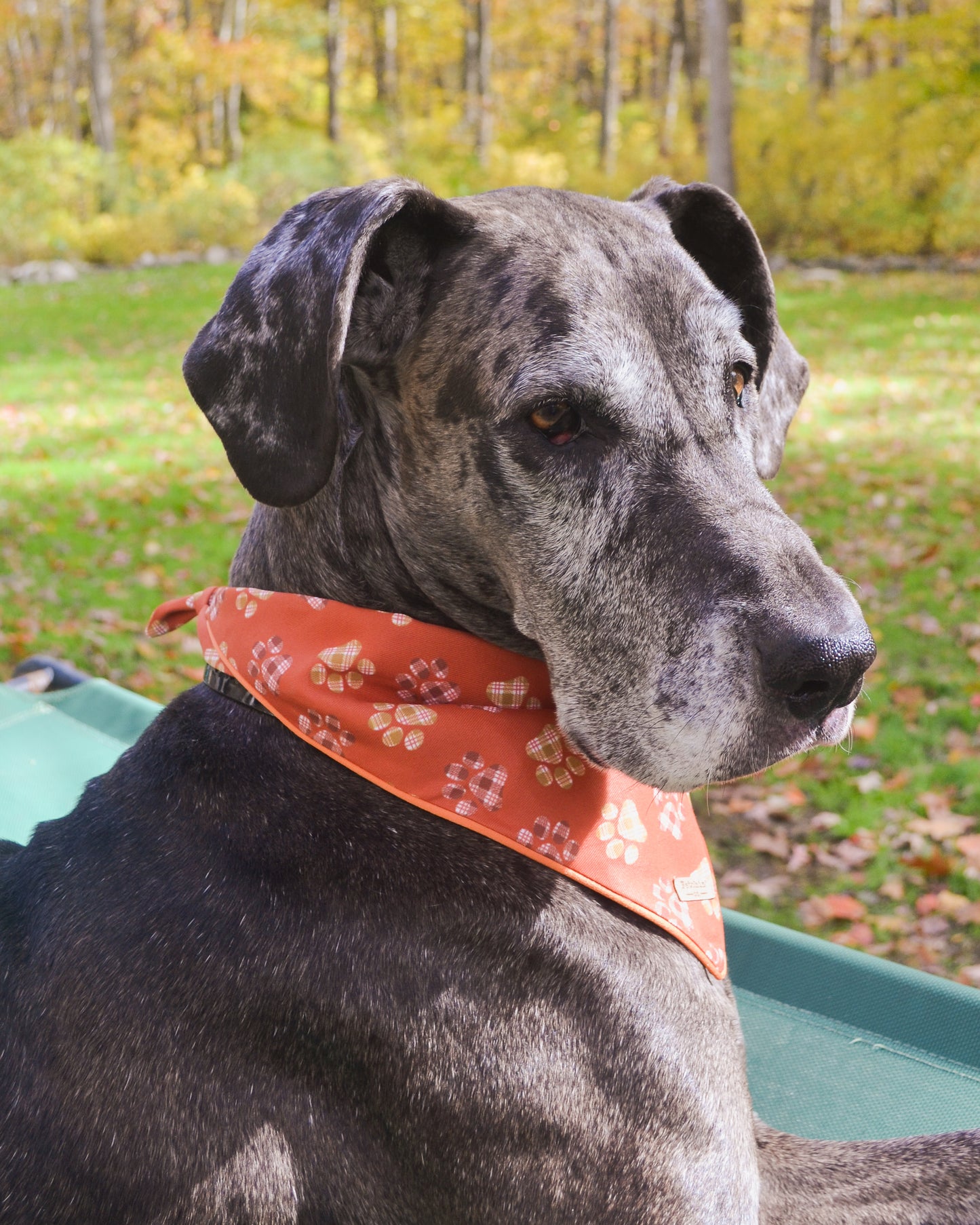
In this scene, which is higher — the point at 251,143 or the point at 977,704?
the point at 977,704

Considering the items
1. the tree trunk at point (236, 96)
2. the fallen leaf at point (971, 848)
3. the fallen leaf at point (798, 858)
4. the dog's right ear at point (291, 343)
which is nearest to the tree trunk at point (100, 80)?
the tree trunk at point (236, 96)

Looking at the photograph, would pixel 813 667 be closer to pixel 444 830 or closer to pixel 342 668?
pixel 444 830

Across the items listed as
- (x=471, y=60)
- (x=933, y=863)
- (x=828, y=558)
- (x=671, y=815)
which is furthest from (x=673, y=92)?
(x=671, y=815)

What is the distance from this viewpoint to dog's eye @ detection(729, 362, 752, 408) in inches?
90.2

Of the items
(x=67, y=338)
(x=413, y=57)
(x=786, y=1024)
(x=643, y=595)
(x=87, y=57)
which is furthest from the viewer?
(x=87, y=57)

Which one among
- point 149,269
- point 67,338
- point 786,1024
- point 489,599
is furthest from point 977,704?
point 149,269

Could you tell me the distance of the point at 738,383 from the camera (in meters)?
2.39

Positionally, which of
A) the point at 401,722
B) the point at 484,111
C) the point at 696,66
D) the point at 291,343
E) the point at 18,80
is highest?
the point at 291,343

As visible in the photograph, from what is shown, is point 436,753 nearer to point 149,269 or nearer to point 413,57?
point 149,269

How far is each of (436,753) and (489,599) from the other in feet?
1.10

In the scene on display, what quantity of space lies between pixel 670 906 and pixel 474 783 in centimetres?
43

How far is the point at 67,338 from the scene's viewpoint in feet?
59.2

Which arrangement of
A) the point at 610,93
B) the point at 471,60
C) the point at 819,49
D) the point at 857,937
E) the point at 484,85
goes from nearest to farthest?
the point at 857,937 < the point at 819,49 < the point at 610,93 < the point at 484,85 < the point at 471,60

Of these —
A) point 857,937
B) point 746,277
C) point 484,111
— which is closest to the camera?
point 746,277
